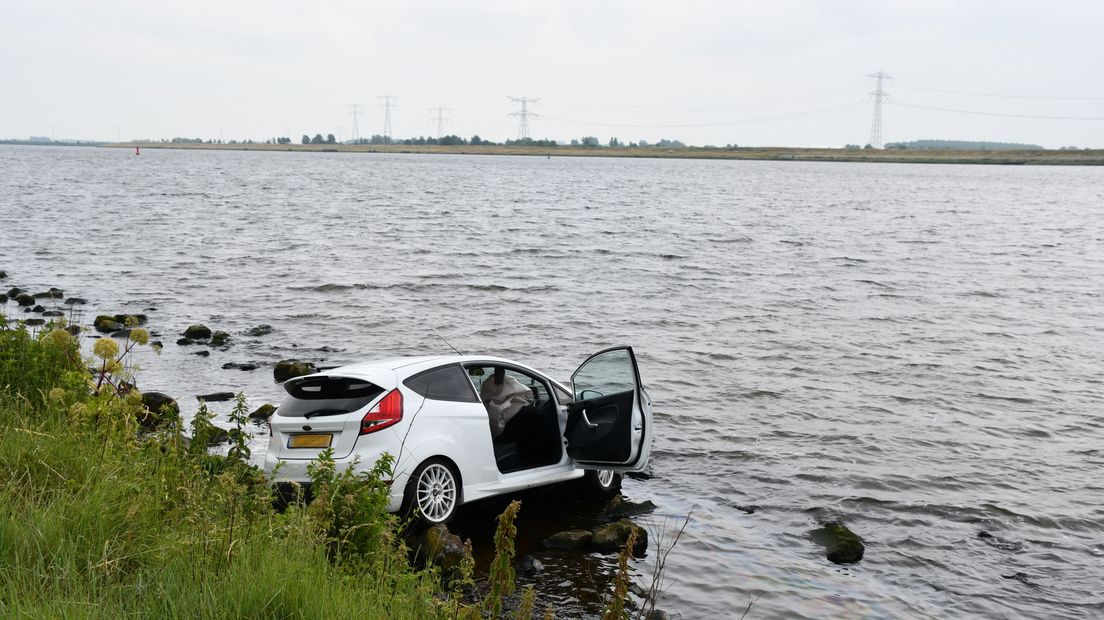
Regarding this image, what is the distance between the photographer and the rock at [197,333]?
21.9m

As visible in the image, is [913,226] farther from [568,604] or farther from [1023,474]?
[568,604]

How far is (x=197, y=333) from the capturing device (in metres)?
22.0

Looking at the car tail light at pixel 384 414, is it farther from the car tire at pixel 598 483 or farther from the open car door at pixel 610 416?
the car tire at pixel 598 483

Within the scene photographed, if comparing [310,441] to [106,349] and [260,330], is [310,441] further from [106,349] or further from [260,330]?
[260,330]

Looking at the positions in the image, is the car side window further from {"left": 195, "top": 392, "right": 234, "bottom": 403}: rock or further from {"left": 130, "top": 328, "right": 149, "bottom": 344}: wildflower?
{"left": 195, "top": 392, "right": 234, "bottom": 403}: rock

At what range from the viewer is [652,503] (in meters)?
12.0

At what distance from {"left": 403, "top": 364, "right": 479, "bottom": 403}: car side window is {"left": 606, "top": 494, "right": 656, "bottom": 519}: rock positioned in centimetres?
246

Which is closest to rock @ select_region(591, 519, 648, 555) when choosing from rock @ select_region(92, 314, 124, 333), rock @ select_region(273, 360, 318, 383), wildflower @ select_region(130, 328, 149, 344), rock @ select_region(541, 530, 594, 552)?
rock @ select_region(541, 530, 594, 552)

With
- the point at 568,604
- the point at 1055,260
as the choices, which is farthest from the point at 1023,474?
the point at 1055,260

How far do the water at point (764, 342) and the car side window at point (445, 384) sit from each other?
1921 mm

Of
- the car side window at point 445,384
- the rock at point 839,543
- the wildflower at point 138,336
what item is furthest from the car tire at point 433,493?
the rock at point 839,543

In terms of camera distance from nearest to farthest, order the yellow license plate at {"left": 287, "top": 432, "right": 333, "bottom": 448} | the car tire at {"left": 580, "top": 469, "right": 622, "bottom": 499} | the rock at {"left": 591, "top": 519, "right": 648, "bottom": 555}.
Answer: the yellow license plate at {"left": 287, "top": 432, "right": 333, "bottom": 448}, the rock at {"left": 591, "top": 519, "right": 648, "bottom": 555}, the car tire at {"left": 580, "top": 469, "right": 622, "bottom": 499}

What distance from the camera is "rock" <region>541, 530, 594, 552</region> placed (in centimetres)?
1008

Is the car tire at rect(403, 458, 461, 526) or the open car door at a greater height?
the open car door
